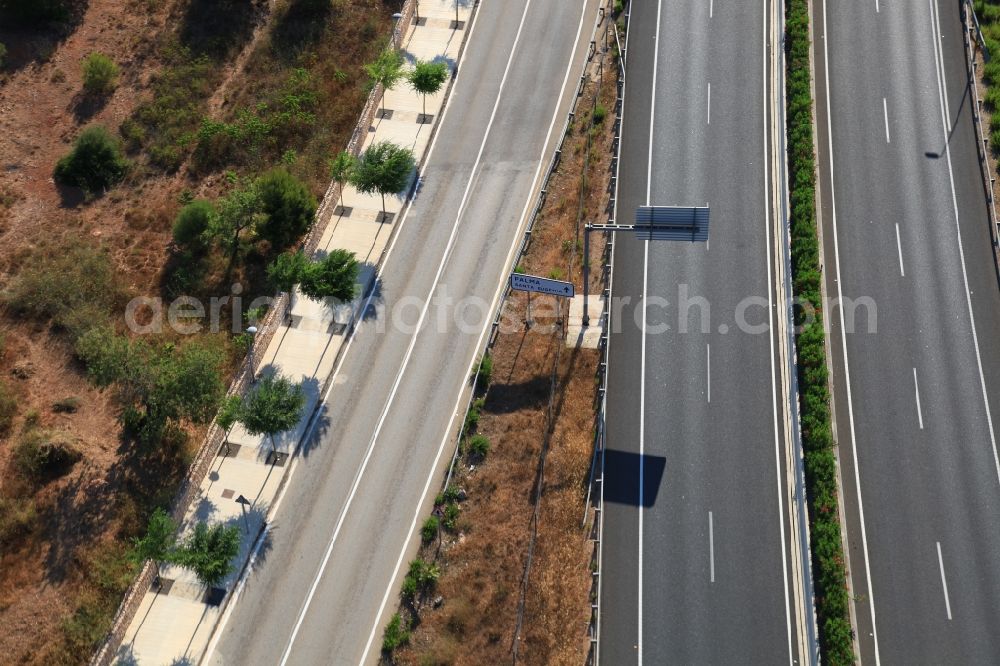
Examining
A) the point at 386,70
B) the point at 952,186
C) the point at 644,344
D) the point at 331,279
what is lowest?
the point at 331,279

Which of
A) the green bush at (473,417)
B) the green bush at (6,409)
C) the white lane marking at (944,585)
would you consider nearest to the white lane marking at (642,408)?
the green bush at (473,417)

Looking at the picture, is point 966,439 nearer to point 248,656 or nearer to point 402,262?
point 402,262

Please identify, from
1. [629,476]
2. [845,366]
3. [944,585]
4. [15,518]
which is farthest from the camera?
[845,366]

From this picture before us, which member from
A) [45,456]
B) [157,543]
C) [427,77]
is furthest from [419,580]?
[427,77]

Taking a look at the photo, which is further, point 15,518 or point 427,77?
point 427,77

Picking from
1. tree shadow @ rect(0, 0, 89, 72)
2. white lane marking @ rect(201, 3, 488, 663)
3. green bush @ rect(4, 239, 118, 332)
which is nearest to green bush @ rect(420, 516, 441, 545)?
white lane marking @ rect(201, 3, 488, 663)

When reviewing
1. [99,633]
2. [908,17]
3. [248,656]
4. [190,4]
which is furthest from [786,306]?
[190,4]

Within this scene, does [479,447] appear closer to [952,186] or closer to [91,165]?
[952,186]

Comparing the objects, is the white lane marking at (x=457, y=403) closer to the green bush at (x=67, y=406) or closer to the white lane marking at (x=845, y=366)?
the white lane marking at (x=845, y=366)
